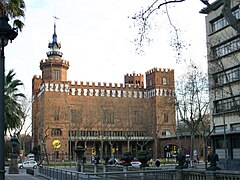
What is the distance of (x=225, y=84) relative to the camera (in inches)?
1715

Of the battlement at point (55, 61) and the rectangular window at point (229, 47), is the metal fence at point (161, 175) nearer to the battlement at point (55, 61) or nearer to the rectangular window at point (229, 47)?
the rectangular window at point (229, 47)

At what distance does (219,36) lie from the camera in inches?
1909

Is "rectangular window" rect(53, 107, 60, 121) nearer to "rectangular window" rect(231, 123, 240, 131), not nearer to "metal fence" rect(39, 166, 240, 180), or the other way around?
"rectangular window" rect(231, 123, 240, 131)

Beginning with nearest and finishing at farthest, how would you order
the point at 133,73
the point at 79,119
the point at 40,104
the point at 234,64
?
1. the point at 234,64
2. the point at 79,119
3. the point at 40,104
4. the point at 133,73

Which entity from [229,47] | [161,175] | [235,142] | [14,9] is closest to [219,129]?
[235,142]

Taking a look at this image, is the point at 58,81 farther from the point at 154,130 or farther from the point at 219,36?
the point at 219,36

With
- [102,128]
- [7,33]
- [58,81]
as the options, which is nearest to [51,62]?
[58,81]

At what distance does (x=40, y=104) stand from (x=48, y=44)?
15.7m

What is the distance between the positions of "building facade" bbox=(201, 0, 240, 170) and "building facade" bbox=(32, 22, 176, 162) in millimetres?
33581

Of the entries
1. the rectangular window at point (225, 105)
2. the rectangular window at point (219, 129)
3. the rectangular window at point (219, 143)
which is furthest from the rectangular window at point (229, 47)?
the rectangular window at point (219, 143)

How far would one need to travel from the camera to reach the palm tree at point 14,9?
15742 mm

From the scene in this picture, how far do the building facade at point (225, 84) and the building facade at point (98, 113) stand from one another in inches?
1322

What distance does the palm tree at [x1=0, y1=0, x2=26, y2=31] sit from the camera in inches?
620

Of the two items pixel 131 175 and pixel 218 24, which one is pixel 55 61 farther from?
pixel 131 175
